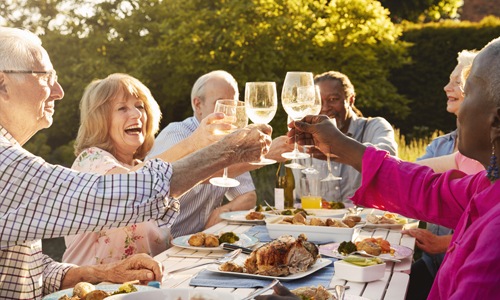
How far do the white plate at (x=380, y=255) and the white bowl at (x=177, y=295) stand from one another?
1362mm

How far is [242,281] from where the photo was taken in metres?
2.83

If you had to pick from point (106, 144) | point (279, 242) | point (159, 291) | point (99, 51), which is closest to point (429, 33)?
point (99, 51)

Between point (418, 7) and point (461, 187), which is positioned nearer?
point (461, 187)

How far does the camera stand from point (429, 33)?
15.1m

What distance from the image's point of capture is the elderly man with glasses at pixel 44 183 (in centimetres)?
226

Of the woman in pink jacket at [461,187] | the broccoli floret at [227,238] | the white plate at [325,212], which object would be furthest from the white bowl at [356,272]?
the white plate at [325,212]

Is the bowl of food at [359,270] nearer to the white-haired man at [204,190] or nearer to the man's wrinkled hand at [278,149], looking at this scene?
the man's wrinkled hand at [278,149]

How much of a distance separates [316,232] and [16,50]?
1.79 m

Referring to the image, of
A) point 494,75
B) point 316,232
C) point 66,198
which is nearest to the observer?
point 494,75

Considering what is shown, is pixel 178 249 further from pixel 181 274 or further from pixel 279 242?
pixel 279 242

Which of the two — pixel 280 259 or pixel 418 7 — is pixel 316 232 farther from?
pixel 418 7

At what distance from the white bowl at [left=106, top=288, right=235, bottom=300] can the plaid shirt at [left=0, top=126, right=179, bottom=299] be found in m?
0.35

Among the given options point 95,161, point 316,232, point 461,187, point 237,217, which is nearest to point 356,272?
point 461,187

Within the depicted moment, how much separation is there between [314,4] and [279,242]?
1005 cm
